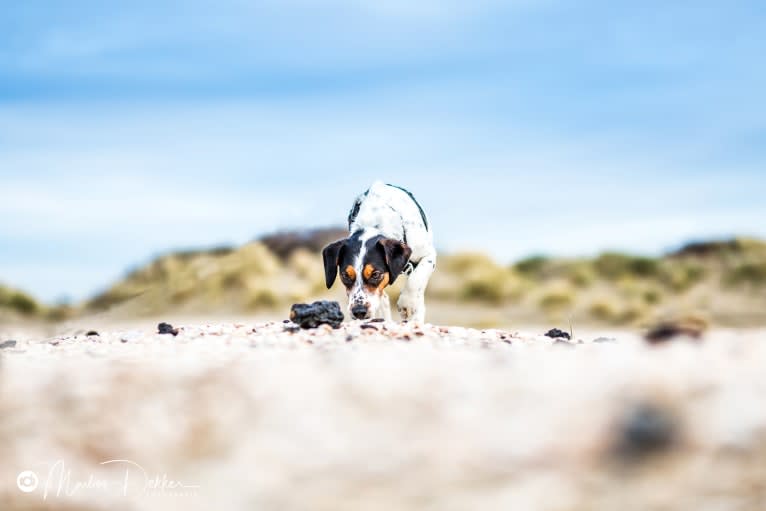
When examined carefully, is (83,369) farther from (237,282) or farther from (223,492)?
(237,282)

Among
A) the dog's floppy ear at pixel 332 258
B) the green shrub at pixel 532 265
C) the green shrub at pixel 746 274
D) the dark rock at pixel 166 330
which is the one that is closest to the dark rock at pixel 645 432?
the dog's floppy ear at pixel 332 258

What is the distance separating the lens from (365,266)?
633 cm

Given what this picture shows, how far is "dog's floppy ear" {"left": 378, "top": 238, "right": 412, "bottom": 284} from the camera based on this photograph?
645 cm

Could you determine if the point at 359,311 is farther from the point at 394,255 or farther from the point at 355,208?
the point at 355,208

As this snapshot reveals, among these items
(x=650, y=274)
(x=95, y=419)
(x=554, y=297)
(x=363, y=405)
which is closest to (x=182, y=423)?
(x=95, y=419)

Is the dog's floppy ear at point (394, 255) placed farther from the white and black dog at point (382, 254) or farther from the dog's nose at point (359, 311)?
the dog's nose at point (359, 311)

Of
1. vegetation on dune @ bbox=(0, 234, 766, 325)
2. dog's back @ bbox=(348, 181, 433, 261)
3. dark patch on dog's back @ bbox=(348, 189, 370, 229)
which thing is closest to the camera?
dog's back @ bbox=(348, 181, 433, 261)

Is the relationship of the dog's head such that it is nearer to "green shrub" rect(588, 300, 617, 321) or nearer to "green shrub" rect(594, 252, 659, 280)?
"green shrub" rect(588, 300, 617, 321)

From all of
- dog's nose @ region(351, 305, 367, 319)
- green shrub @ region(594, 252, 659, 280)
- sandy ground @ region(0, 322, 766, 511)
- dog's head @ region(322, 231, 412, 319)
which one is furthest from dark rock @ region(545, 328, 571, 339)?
green shrub @ region(594, 252, 659, 280)

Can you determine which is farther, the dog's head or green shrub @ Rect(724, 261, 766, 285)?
green shrub @ Rect(724, 261, 766, 285)

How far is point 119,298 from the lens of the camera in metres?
15.1

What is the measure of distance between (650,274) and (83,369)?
59.4 ft

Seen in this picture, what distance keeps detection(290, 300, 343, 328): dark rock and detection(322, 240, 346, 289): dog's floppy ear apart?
0.36m

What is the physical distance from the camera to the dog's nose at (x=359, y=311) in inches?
247
